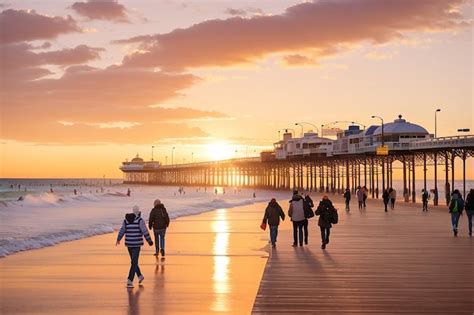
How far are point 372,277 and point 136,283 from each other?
4.50m

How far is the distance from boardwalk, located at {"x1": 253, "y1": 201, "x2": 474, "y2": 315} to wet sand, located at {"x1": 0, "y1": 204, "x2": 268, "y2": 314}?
602 mm

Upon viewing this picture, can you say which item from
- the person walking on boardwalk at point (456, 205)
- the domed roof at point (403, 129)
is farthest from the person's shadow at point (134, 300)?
the domed roof at point (403, 129)

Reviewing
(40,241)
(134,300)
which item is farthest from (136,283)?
(40,241)

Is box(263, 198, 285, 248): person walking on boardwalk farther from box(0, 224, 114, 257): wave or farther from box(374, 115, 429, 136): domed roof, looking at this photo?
box(374, 115, 429, 136): domed roof

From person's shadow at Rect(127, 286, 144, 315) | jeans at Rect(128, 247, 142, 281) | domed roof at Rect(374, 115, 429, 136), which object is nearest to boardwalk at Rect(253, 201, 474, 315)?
person's shadow at Rect(127, 286, 144, 315)

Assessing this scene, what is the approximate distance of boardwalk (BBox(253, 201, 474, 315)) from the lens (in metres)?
10.5

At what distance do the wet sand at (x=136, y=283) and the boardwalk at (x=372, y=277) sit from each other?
60cm

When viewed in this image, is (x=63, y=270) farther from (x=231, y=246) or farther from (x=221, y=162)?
(x=221, y=162)

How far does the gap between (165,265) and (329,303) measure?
6.13 meters

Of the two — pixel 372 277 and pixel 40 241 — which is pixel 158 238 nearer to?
pixel 372 277

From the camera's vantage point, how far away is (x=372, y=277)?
525 inches

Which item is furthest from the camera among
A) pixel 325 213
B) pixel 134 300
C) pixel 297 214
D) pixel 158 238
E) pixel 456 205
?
pixel 456 205

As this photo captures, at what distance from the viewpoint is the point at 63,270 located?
15.3m

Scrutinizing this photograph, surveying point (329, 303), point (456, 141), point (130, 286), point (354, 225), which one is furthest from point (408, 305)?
point (456, 141)
